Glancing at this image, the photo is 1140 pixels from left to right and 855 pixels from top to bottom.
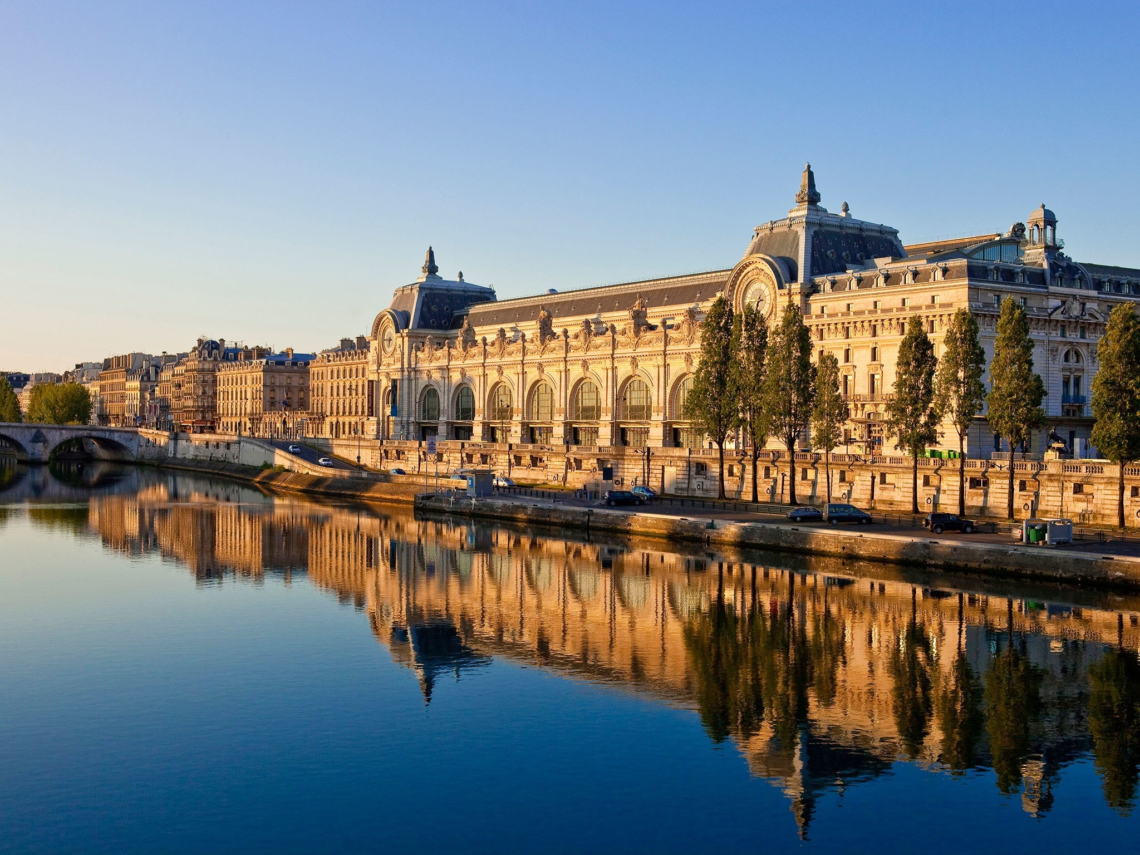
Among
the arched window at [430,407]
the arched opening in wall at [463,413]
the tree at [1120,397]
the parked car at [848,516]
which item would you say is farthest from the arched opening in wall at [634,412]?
the tree at [1120,397]

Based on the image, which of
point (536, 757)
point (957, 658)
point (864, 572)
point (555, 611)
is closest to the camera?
point (536, 757)

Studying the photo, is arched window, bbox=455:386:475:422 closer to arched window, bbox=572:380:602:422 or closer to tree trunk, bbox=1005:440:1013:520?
arched window, bbox=572:380:602:422

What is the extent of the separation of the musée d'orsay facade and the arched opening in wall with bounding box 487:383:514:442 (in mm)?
203

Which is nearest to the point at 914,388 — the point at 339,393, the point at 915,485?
the point at 915,485

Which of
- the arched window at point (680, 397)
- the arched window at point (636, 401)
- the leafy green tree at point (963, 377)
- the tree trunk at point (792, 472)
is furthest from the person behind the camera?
the arched window at point (636, 401)

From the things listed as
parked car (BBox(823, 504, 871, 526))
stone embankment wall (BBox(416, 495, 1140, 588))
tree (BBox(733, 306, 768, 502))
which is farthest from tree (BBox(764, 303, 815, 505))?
stone embankment wall (BBox(416, 495, 1140, 588))

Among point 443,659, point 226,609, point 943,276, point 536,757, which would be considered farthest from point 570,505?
point 536,757

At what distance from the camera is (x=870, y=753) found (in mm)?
33844

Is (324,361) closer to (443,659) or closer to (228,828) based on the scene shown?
(443,659)

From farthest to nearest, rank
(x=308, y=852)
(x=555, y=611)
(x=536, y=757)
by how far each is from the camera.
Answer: (x=555, y=611)
(x=536, y=757)
(x=308, y=852)

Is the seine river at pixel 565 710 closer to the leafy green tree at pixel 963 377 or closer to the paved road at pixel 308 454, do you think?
the leafy green tree at pixel 963 377

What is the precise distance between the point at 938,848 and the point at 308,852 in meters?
13.5

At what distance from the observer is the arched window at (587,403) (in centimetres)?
12419

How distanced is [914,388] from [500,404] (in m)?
69.0
